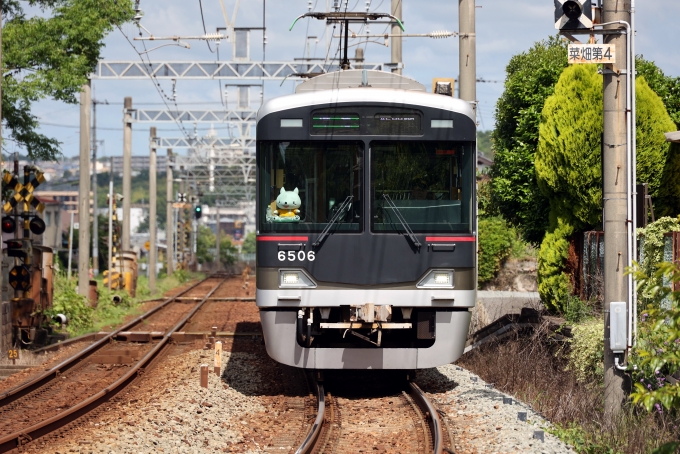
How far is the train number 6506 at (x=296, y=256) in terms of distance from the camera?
10359 millimetres

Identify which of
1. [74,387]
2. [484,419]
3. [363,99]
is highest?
[363,99]

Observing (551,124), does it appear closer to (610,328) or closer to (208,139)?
(610,328)

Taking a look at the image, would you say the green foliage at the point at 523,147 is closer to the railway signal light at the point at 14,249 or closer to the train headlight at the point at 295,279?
the train headlight at the point at 295,279

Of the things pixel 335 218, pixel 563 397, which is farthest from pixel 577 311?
pixel 335 218

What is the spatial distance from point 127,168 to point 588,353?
24951 mm

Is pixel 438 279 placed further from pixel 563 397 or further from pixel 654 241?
pixel 654 241

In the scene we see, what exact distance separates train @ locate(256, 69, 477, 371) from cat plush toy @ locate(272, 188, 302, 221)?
0.02m

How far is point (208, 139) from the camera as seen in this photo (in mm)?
44562

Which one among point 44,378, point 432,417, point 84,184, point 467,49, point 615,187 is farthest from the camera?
point 84,184

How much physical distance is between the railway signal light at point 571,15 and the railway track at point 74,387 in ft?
20.1

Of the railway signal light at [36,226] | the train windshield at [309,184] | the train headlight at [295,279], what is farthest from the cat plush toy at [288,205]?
the railway signal light at [36,226]

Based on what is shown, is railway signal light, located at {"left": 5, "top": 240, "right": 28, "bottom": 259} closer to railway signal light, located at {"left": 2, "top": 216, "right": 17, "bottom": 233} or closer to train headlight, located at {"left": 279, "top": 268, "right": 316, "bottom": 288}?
railway signal light, located at {"left": 2, "top": 216, "right": 17, "bottom": 233}

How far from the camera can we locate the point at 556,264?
46.8ft

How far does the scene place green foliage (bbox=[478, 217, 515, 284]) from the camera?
2762 centimetres
